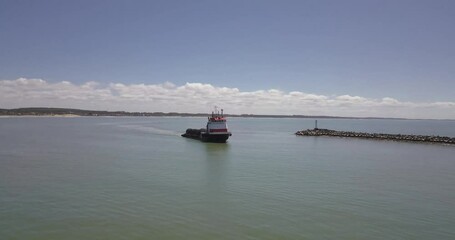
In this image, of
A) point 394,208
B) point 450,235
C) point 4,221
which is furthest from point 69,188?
point 450,235

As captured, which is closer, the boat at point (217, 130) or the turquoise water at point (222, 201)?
the turquoise water at point (222, 201)

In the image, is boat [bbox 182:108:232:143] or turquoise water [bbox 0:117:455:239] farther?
boat [bbox 182:108:232:143]

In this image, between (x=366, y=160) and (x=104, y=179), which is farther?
(x=366, y=160)

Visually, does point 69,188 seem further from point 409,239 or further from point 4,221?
point 409,239

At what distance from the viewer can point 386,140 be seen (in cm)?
6178

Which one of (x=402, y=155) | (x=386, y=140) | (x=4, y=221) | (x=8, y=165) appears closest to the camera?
(x=4, y=221)

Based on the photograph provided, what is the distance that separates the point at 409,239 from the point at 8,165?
2805cm

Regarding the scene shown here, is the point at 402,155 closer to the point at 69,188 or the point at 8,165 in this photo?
the point at 69,188

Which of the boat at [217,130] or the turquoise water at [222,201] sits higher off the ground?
the boat at [217,130]

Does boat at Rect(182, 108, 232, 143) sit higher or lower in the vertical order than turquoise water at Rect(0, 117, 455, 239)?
higher

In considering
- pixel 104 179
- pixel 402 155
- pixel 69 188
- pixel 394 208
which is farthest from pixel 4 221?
pixel 402 155

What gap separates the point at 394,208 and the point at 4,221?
53.4 ft

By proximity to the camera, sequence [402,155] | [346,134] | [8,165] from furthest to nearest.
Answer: [346,134], [402,155], [8,165]

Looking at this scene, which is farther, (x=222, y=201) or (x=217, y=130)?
(x=217, y=130)
